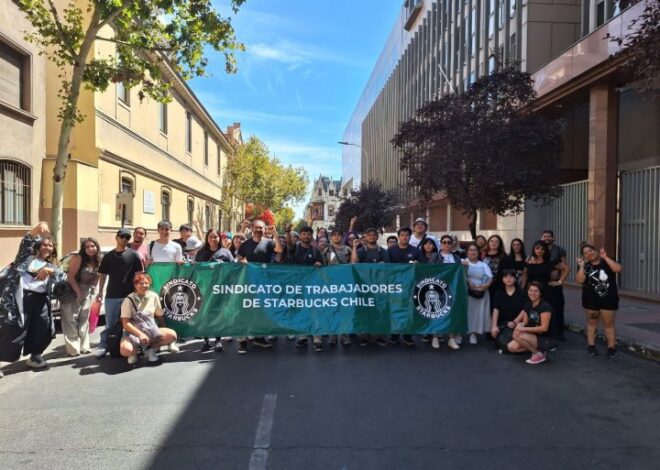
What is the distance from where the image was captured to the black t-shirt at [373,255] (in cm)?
774

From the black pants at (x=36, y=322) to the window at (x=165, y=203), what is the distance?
55.5 ft

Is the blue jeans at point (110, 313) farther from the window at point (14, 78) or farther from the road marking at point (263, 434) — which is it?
the window at point (14, 78)

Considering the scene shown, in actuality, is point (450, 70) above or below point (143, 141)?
above

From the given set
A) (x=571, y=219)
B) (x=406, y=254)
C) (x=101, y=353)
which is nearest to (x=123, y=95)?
(x=101, y=353)

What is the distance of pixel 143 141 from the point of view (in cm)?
1959

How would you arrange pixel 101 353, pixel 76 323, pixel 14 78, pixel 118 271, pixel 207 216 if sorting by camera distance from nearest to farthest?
pixel 101 353 < pixel 118 271 < pixel 76 323 < pixel 14 78 < pixel 207 216

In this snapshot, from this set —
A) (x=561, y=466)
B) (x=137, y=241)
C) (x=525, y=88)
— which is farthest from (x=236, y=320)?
(x=525, y=88)

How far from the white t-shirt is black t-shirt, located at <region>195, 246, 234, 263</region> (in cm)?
30

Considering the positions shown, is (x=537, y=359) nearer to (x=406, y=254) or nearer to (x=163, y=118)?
(x=406, y=254)

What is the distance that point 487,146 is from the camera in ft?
37.2

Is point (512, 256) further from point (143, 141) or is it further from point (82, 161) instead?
point (143, 141)

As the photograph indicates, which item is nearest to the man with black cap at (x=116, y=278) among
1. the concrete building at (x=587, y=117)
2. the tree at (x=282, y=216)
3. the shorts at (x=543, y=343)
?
the shorts at (x=543, y=343)

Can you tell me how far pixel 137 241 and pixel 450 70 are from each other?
29.3 m

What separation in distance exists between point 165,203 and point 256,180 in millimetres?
13458
